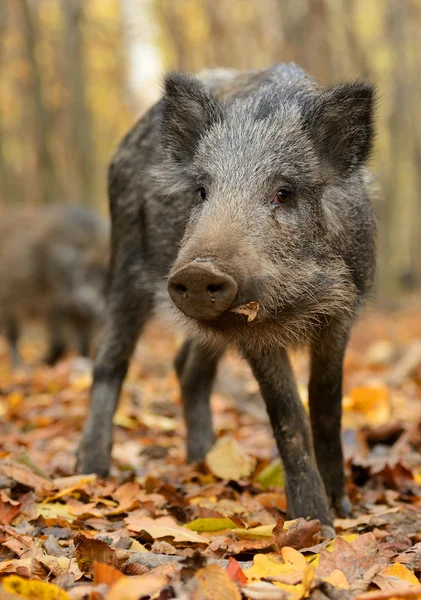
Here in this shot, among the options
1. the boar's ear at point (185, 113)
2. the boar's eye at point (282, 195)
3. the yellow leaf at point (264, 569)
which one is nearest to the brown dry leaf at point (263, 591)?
the yellow leaf at point (264, 569)

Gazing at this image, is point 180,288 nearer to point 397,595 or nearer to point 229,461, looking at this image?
point 397,595

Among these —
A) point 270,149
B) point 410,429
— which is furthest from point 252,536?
point 410,429

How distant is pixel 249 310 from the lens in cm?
348

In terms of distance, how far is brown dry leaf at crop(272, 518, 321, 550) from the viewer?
332 centimetres

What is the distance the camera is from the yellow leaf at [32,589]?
2.40 m

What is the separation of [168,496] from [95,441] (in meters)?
1.03

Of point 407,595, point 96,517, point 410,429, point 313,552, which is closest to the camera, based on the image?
point 407,595

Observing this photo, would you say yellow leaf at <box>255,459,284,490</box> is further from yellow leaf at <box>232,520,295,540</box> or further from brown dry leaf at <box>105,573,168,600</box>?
brown dry leaf at <box>105,573,168,600</box>

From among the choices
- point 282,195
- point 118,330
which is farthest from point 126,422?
point 282,195

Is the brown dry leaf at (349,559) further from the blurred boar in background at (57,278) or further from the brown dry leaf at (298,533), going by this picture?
the blurred boar in background at (57,278)

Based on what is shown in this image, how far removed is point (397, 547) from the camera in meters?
3.33

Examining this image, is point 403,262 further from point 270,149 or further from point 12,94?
point 270,149

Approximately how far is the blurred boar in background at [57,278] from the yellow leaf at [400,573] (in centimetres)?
1064

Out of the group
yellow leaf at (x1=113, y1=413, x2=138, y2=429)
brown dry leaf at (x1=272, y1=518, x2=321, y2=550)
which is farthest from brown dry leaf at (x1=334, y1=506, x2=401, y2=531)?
yellow leaf at (x1=113, y1=413, x2=138, y2=429)
